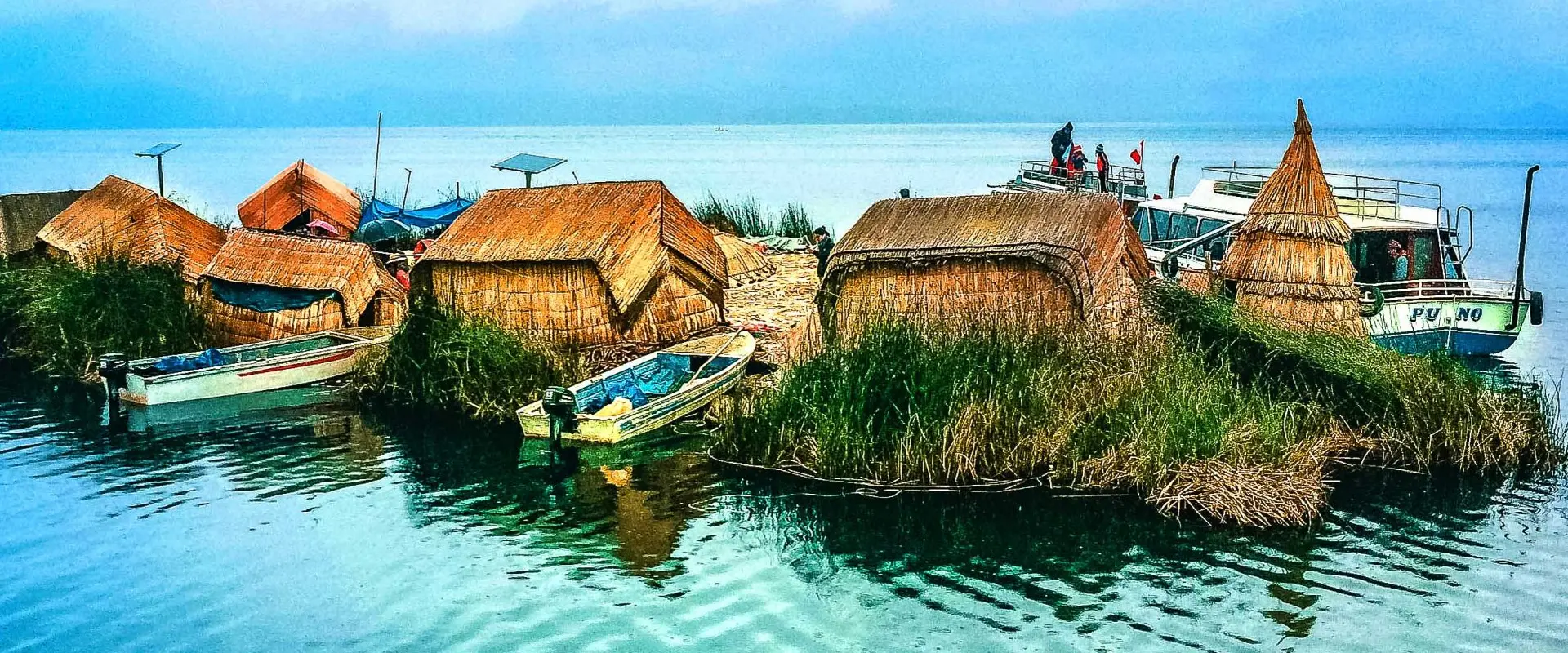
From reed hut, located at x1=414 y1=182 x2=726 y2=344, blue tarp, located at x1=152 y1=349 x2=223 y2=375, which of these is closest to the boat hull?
reed hut, located at x1=414 y1=182 x2=726 y2=344

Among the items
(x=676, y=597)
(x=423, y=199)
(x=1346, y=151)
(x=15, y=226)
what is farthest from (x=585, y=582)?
(x=1346, y=151)

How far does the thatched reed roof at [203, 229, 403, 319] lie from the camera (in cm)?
2078

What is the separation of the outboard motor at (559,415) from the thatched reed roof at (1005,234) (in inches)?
147

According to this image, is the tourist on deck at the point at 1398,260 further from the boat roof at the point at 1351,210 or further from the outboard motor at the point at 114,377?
the outboard motor at the point at 114,377

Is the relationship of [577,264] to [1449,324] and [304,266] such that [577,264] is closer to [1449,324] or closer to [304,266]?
[304,266]

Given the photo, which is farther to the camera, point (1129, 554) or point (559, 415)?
point (559, 415)

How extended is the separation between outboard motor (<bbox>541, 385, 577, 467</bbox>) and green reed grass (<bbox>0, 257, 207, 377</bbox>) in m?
7.98

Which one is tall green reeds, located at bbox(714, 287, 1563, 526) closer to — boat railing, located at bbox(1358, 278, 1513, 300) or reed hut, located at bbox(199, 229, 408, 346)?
boat railing, located at bbox(1358, 278, 1513, 300)

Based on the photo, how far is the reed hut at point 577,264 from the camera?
18453 mm

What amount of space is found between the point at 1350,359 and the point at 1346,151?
146m

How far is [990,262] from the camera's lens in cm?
1648

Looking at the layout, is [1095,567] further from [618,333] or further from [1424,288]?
[1424,288]

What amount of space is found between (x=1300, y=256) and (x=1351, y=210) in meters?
4.58

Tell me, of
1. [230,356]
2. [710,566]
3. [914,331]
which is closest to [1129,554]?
[914,331]
